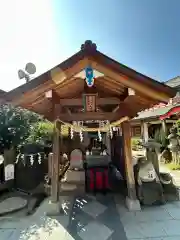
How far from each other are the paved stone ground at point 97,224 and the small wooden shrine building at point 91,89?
0.45 m

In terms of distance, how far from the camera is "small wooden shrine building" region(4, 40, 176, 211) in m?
3.40

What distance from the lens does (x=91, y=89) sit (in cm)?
463

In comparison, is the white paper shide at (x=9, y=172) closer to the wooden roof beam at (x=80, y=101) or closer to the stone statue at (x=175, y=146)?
the wooden roof beam at (x=80, y=101)

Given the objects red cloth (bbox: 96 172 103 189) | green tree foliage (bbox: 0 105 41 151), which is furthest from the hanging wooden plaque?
green tree foliage (bbox: 0 105 41 151)

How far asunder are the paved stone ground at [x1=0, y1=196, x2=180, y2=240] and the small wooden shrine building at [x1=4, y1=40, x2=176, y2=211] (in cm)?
45

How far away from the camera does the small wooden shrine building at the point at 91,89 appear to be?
3400 mm

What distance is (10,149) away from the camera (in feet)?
20.3

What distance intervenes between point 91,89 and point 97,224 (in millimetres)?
3181

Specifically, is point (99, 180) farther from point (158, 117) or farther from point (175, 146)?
point (158, 117)

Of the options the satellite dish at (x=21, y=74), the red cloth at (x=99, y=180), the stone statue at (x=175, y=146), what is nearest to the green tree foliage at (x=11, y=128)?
the satellite dish at (x=21, y=74)

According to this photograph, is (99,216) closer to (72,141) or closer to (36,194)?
(36,194)

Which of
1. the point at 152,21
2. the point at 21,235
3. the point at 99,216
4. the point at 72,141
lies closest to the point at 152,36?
the point at 152,21

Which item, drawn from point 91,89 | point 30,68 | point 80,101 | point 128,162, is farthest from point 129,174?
point 30,68

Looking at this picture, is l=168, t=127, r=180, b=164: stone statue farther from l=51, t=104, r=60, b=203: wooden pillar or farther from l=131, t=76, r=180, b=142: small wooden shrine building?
l=51, t=104, r=60, b=203: wooden pillar
